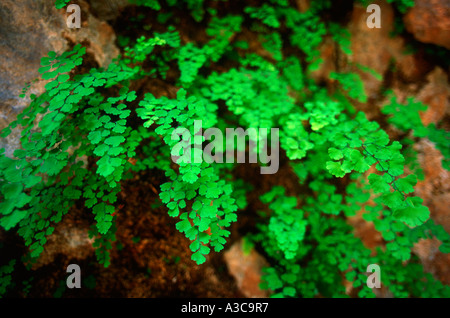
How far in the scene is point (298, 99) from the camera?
303cm

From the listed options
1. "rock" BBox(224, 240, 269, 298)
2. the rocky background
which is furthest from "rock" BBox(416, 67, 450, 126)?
"rock" BBox(224, 240, 269, 298)

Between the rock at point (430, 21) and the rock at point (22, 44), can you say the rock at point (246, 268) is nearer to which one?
the rock at point (22, 44)

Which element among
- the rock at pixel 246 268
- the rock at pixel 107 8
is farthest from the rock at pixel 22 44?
the rock at pixel 246 268

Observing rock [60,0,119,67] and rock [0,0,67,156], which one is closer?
rock [0,0,67,156]

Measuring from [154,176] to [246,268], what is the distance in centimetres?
152

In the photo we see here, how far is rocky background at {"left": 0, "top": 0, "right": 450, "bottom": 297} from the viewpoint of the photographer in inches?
89.6

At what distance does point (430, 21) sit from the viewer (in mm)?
2760

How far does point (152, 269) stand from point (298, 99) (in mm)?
2555

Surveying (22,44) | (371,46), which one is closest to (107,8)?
(22,44)

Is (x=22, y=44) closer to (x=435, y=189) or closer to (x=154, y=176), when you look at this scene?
(x=154, y=176)

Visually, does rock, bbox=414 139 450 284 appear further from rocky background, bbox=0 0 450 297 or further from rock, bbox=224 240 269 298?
rock, bbox=224 240 269 298

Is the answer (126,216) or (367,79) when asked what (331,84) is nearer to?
(367,79)

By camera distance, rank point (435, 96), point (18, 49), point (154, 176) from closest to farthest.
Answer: point (18, 49) → point (154, 176) → point (435, 96)

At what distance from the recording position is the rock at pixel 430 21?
2.63 m
